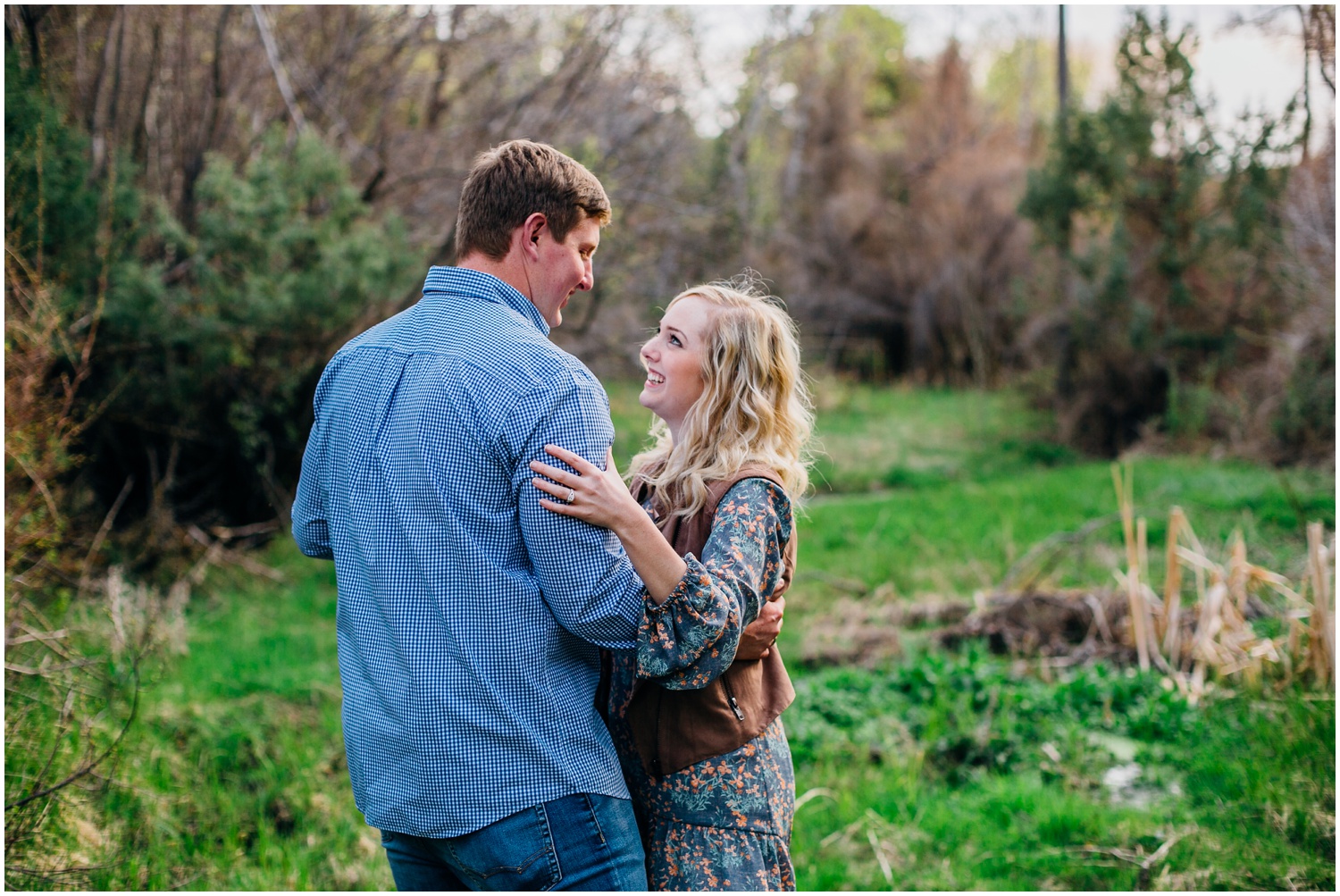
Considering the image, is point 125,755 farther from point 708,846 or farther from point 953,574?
point 953,574

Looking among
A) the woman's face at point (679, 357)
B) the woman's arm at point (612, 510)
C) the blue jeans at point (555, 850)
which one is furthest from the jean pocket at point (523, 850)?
the woman's face at point (679, 357)

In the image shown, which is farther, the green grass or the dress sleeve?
the green grass

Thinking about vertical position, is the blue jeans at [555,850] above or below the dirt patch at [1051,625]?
above

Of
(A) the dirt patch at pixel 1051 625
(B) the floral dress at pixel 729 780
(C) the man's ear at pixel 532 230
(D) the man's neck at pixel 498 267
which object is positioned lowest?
(A) the dirt patch at pixel 1051 625

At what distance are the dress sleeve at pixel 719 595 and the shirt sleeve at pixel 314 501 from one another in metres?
0.72

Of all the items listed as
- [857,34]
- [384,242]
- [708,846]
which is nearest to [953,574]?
[384,242]

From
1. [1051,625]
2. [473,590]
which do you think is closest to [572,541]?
[473,590]

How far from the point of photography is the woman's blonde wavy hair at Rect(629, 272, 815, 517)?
7.77 ft

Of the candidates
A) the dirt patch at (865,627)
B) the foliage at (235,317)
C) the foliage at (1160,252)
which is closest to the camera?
the dirt patch at (865,627)

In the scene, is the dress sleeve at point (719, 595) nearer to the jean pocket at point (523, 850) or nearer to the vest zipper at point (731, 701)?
the vest zipper at point (731, 701)

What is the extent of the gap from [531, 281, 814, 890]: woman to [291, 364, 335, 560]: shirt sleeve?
20.8 inches

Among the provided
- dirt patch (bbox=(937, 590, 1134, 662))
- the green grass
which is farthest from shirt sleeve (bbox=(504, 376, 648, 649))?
dirt patch (bbox=(937, 590, 1134, 662))

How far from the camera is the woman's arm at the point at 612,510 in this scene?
1881mm

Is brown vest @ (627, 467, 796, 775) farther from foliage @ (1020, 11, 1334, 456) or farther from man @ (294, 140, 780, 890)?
foliage @ (1020, 11, 1334, 456)
